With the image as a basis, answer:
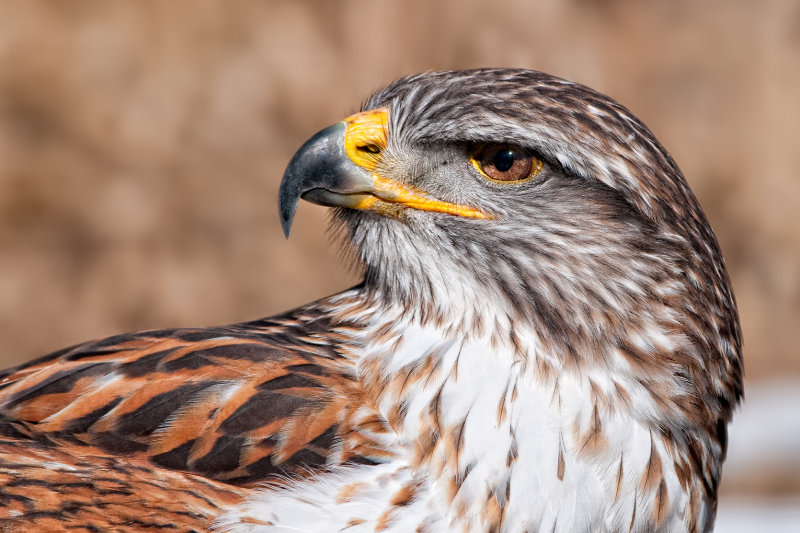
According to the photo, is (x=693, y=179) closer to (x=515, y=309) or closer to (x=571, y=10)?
(x=571, y=10)

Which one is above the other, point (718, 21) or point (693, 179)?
point (718, 21)

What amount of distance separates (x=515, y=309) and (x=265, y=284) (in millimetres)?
4680

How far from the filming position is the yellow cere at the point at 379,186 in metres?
2.78

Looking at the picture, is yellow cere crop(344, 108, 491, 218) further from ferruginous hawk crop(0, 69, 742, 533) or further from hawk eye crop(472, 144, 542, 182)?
hawk eye crop(472, 144, 542, 182)

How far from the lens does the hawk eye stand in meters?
2.71

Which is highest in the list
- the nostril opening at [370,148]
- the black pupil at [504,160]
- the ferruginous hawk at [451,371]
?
the black pupil at [504,160]

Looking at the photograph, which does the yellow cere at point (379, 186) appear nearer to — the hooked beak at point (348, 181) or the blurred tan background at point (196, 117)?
the hooked beak at point (348, 181)

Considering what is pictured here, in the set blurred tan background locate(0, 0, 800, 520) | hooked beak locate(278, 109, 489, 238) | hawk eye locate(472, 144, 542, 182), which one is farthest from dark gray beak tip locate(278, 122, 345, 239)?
blurred tan background locate(0, 0, 800, 520)

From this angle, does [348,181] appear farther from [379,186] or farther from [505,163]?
[505,163]

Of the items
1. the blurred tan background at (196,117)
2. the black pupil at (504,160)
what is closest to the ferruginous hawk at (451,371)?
the black pupil at (504,160)

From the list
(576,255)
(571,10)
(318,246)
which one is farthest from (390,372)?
(571,10)

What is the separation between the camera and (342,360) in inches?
108

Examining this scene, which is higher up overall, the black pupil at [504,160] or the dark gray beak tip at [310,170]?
the black pupil at [504,160]

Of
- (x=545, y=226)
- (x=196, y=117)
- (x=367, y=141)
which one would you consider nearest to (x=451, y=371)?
(x=545, y=226)
